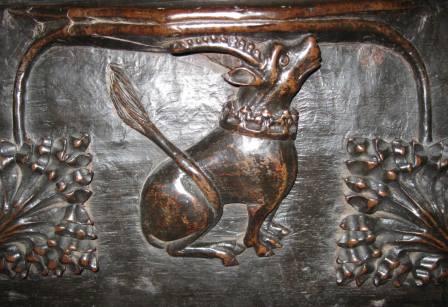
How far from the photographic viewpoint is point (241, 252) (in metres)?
1.06

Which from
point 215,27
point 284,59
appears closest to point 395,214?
point 284,59

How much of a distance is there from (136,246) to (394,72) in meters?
0.68

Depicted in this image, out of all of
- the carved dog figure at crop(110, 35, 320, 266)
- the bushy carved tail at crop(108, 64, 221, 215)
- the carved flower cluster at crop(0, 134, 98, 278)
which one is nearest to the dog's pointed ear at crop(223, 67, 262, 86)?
the carved dog figure at crop(110, 35, 320, 266)

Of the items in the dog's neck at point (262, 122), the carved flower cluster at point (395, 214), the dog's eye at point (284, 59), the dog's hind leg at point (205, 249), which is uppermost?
the dog's eye at point (284, 59)

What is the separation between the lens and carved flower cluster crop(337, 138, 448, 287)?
3.32ft

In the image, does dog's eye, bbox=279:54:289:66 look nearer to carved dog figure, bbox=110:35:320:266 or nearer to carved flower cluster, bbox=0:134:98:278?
carved dog figure, bbox=110:35:320:266

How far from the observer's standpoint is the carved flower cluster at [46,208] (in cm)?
104

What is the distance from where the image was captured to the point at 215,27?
0.93 metres

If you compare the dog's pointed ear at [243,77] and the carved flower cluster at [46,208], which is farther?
the carved flower cluster at [46,208]

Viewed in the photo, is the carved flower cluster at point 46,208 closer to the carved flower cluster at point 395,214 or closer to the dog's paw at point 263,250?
the dog's paw at point 263,250

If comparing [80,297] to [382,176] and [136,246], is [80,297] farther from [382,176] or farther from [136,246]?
[382,176]

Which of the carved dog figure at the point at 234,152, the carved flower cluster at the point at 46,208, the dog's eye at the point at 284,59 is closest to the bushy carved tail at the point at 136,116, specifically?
the carved dog figure at the point at 234,152

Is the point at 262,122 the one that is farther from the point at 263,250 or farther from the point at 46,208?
the point at 46,208

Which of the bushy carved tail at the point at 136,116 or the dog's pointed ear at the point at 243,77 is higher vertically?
the dog's pointed ear at the point at 243,77
